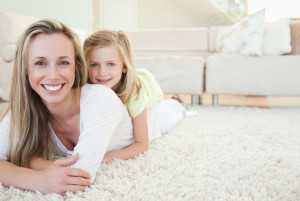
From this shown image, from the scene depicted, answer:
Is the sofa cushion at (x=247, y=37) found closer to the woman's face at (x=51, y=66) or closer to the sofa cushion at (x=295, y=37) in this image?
the sofa cushion at (x=295, y=37)

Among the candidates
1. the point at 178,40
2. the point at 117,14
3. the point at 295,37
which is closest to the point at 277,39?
the point at 295,37

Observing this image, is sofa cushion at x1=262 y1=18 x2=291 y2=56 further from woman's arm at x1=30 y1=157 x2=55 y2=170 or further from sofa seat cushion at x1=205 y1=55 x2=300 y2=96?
woman's arm at x1=30 y1=157 x2=55 y2=170

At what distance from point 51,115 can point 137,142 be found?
1.19ft

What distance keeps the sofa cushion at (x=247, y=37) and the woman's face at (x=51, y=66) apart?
82.6 inches

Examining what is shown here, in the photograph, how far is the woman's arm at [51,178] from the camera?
73 centimetres

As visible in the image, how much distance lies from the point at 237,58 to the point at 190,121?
973mm

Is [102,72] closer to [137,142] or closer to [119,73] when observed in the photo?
[119,73]

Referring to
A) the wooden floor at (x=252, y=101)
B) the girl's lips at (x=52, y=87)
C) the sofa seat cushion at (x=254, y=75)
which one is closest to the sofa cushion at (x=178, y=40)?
the wooden floor at (x=252, y=101)

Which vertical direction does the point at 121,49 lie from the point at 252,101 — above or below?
above

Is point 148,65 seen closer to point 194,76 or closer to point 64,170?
point 194,76

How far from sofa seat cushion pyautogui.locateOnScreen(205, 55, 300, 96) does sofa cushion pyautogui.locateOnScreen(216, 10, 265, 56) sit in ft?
0.48

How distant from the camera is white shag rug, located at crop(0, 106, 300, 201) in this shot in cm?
74

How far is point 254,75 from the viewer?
245cm

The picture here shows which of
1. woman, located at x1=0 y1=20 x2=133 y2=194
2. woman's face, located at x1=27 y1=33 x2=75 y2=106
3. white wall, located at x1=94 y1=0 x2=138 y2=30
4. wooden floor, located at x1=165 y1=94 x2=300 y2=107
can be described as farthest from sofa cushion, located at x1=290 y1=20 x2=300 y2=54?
white wall, located at x1=94 y1=0 x2=138 y2=30
